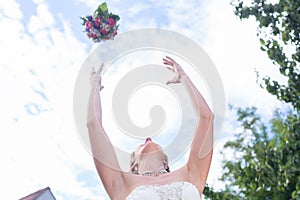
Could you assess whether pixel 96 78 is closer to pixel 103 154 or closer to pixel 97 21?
pixel 103 154

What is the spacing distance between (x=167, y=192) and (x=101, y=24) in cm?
173

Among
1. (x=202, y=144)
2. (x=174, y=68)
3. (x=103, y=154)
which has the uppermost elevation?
(x=174, y=68)

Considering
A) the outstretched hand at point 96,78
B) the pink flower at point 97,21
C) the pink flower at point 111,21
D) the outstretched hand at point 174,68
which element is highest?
the pink flower at point 97,21

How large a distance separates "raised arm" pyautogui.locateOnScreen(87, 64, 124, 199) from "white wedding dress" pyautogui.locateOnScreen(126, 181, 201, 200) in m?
0.10

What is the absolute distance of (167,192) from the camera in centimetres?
250

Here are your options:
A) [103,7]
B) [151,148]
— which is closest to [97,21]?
[103,7]

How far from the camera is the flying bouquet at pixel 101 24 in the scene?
3.64 metres

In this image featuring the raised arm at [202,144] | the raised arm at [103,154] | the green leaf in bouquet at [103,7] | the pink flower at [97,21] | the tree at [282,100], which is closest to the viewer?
the raised arm at [103,154]

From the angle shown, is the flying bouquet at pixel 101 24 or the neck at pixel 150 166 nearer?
the neck at pixel 150 166

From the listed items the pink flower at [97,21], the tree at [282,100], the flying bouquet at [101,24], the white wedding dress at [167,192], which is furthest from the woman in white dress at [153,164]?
the tree at [282,100]

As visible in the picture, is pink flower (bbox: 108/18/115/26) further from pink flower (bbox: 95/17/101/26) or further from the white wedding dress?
the white wedding dress

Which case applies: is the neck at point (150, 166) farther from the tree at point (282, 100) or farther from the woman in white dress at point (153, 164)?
the tree at point (282, 100)

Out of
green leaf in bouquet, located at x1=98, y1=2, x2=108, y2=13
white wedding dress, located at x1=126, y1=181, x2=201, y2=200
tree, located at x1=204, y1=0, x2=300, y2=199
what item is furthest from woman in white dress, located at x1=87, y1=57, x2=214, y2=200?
tree, located at x1=204, y1=0, x2=300, y2=199

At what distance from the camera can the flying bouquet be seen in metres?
3.64
